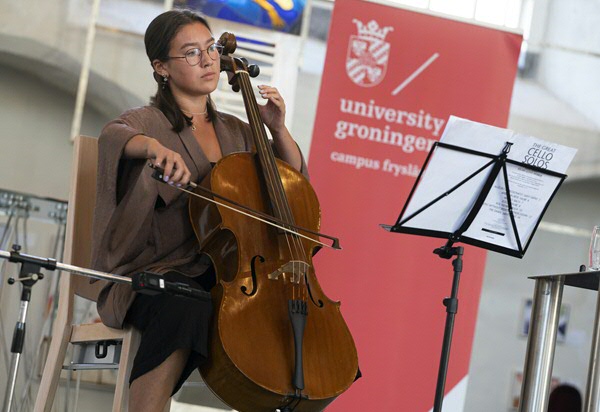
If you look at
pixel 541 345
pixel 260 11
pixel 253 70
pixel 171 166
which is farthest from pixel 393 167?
pixel 171 166

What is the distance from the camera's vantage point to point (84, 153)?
8.25 ft

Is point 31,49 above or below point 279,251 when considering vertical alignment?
above

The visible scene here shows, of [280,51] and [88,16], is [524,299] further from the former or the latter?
[88,16]

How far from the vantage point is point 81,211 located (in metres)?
2.51

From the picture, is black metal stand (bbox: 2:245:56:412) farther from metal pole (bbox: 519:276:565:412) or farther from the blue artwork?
the blue artwork

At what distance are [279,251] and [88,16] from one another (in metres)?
2.56

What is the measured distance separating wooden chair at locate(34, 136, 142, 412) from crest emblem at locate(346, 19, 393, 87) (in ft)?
5.75

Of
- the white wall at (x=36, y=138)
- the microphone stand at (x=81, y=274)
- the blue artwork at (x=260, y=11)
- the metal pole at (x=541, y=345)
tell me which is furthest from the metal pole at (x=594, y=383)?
the white wall at (x=36, y=138)

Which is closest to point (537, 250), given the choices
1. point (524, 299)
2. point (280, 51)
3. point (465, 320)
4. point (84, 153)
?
point (524, 299)

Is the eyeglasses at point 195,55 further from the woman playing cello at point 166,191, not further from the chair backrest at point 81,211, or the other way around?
the chair backrest at point 81,211

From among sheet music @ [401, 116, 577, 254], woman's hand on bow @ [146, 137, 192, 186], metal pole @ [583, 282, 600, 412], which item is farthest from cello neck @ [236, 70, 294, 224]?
metal pole @ [583, 282, 600, 412]

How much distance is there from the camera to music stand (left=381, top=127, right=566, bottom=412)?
2.44 meters

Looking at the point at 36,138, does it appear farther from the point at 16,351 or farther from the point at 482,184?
the point at 16,351

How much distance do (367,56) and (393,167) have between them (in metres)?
0.50
